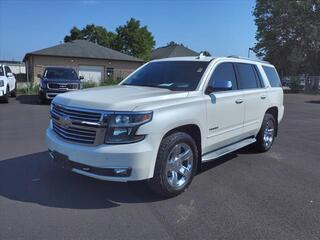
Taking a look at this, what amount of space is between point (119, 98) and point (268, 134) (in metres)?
4.21

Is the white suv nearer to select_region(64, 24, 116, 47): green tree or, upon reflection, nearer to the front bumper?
the front bumper

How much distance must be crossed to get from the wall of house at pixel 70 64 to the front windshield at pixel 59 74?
53.9 ft

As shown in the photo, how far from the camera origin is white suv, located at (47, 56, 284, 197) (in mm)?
4410

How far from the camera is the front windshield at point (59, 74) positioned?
19.6 metres

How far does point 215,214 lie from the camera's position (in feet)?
14.7

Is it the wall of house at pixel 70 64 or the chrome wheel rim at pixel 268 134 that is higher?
the wall of house at pixel 70 64

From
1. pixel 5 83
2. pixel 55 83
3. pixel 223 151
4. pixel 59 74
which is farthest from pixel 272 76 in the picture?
pixel 5 83

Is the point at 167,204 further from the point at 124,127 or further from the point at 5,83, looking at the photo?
the point at 5,83

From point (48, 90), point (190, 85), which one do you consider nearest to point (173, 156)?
point (190, 85)

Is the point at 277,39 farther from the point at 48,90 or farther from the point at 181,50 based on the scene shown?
the point at 48,90

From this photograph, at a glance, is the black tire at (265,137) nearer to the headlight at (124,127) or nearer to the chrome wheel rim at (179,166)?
the chrome wheel rim at (179,166)

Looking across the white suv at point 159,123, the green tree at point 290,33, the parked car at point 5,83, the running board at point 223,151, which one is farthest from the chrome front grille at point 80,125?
the green tree at point 290,33

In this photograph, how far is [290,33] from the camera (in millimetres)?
40344

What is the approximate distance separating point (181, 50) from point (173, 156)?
48.3m
